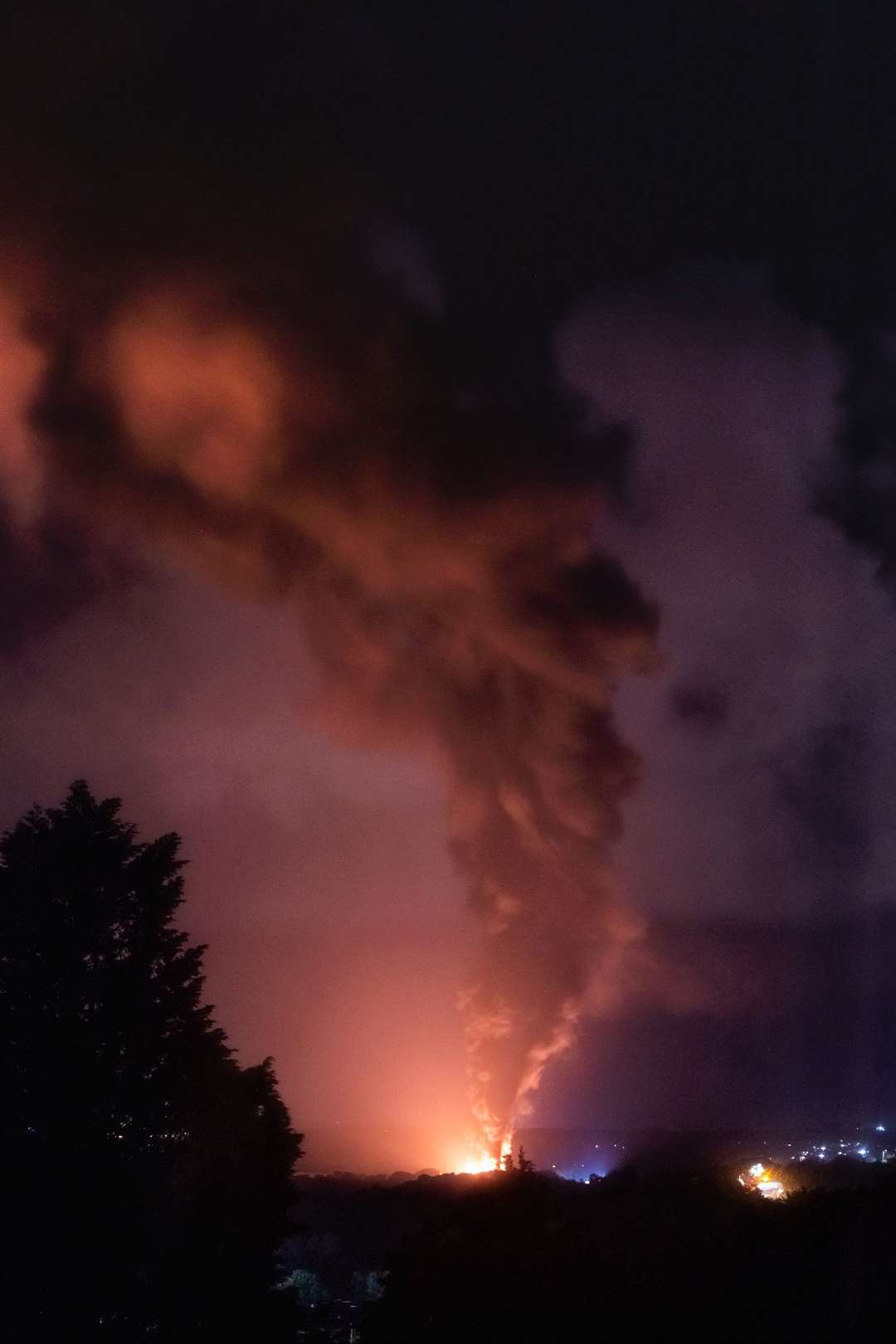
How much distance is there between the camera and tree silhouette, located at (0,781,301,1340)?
1831 centimetres

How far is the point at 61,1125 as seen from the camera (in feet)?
62.2

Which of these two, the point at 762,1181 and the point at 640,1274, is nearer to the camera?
the point at 640,1274

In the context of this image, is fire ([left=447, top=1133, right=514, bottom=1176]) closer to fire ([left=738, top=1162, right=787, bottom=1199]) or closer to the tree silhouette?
fire ([left=738, top=1162, right=787, bottom=1199])

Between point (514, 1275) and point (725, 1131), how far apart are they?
596 ft

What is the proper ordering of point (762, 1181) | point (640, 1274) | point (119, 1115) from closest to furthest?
point (640, 1274), point (119, 1115), point (762, 1181)

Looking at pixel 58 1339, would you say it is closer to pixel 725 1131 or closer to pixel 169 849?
pixel 169 849

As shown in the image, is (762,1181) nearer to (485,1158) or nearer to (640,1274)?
(485,1158)

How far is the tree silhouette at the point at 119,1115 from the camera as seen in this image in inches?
721

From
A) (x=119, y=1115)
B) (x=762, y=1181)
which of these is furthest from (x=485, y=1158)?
(x=119, y=1115)

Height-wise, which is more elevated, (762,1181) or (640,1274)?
(640,1274)

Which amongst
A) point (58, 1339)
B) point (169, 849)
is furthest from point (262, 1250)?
point (169, 849)

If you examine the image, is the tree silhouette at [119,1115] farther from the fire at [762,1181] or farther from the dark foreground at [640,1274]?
the fire at [762,1181]

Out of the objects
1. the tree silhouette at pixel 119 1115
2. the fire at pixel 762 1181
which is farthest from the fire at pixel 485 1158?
the tree silhouette at pixel 119 1115

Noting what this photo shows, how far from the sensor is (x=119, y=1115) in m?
19.9
